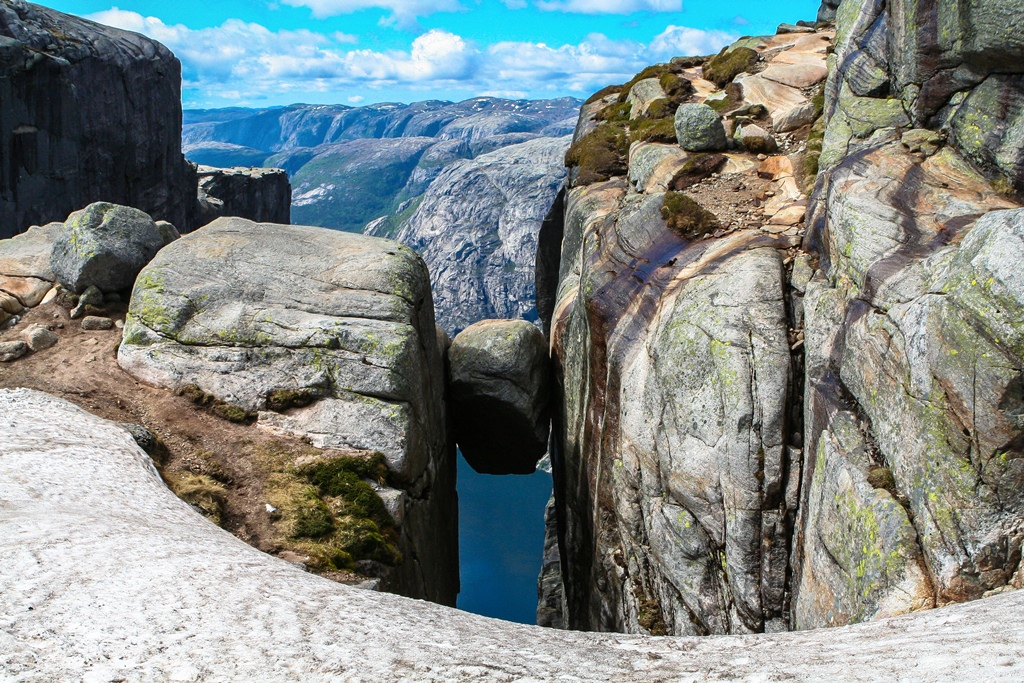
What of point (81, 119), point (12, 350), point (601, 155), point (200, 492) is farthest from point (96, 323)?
point (81, 119)

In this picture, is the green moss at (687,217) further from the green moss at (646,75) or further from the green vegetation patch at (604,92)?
the green vegetation patch at (604,92)

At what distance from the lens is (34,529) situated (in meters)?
11.1

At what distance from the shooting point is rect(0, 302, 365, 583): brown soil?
60.2 feet

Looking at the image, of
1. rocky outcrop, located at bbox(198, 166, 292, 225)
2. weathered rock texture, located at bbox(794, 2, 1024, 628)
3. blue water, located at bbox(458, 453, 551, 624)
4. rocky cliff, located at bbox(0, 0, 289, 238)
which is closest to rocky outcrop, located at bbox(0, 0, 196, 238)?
rocky cliff, located at bbox(0, 0, 289, 238)

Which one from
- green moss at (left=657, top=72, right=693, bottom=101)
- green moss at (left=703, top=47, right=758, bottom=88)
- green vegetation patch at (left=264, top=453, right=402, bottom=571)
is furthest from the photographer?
green moss at (left=657, top=72, right=693, bottom=101)

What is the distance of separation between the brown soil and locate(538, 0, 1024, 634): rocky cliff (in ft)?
32.6

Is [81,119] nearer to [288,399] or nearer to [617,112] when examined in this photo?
[617,112]

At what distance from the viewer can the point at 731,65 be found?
39062mm

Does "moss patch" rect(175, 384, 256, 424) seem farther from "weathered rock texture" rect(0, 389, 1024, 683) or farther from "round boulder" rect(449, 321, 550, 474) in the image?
"round boulder" rect(449, 321, 550, 474)

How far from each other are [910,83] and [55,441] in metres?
25.9

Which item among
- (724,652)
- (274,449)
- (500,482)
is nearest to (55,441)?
(274,449)

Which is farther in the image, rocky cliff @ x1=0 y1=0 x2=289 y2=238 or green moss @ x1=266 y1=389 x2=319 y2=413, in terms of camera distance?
rocky cliff @ x1=0 y1=0 x2=289 y2=238

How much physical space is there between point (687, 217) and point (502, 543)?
132 m

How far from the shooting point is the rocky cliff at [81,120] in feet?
272
